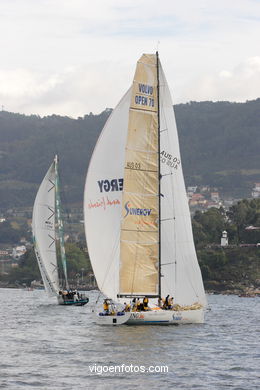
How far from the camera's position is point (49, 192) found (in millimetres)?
102812

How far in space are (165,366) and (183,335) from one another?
11.3 meters

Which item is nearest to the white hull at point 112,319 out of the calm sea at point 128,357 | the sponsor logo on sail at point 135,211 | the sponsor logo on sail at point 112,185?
the calm sea at point 128,357

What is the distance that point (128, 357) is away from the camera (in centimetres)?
5144

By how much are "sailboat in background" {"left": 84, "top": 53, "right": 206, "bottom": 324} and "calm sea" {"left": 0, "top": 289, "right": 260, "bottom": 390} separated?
7.61ft

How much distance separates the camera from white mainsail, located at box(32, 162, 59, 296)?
101 meters

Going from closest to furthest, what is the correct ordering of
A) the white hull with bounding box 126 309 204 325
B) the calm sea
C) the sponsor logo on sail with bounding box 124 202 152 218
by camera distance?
the calm sea < the white hull with bounding box 126 309 204 325 < the sponsor logo on sail with bounding box 124 202 152 218

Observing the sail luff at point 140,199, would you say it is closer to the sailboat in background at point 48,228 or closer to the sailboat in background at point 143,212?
the sailboat in background at point 143,212

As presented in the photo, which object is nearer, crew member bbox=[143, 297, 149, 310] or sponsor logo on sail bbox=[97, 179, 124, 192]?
crew member bbox=[143, 297, 149, 310]

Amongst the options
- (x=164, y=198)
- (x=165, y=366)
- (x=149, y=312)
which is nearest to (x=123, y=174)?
(x=164, y=198)

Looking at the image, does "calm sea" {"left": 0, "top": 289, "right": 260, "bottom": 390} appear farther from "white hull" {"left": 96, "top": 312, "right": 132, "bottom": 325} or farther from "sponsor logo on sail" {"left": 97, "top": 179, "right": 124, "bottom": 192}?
"sponsor logo on sail" {"left": 97, "top": 179, "right": 124, "bottom": 192}

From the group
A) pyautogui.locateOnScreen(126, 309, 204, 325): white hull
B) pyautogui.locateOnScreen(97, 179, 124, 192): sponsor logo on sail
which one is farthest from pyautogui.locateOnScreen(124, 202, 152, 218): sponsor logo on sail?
pyautogui.locateOnScreen(126, 309, 204, 325): white hull

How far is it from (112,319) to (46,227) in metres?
39.6

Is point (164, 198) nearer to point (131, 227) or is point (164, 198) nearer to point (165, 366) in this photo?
point (131, 227)

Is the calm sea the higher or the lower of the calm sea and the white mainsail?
the lower
